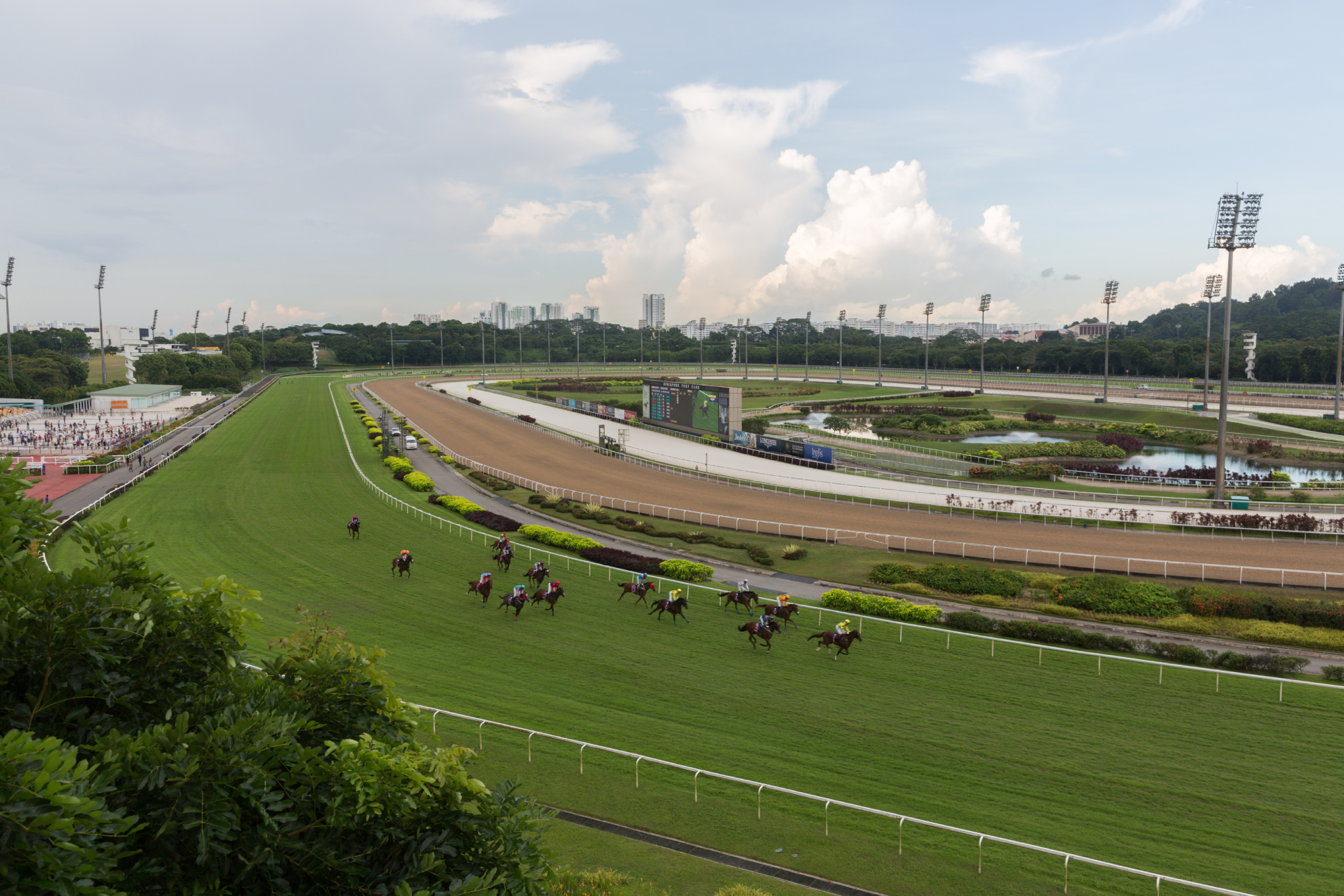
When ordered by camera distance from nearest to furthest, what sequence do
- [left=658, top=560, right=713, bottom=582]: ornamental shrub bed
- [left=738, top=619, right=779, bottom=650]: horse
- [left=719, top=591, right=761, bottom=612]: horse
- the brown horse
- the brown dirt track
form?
[left=738, top=619, right=779, bottom=650]: horse
the brown horse
[left=719, top=591, right=761, bottom=612]: horse
[left=658, top=560, right=713, bottom=582]: ornamental shrub bed
the brown dirt track

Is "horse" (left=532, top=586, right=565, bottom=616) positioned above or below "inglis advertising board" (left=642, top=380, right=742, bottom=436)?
below

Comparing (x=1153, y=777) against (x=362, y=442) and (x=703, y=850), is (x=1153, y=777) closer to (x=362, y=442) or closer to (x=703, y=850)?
(x=703, y=850)

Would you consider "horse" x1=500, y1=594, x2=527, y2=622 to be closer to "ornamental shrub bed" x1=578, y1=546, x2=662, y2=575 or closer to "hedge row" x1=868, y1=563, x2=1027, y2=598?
"ornamental shrub bed" x1=578, y1=546, x2=662, y2=575

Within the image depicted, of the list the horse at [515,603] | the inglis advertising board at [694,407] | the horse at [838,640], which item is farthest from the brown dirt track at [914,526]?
the horse at [515,603]

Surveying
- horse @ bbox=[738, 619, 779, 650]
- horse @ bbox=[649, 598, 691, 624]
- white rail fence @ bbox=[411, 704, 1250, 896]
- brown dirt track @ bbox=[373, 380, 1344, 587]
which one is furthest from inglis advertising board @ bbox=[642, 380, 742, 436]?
white rail fence @ bbox=[411, 704, 1250, 896]

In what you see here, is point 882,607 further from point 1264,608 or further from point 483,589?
point 483,589

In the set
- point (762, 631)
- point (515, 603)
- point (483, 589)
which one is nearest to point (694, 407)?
point (483, 589)
